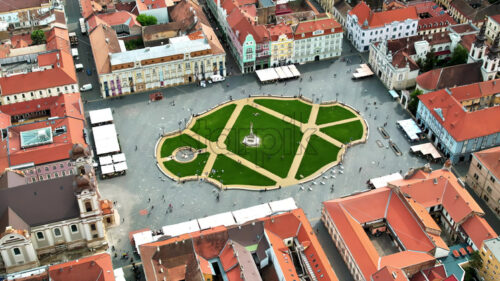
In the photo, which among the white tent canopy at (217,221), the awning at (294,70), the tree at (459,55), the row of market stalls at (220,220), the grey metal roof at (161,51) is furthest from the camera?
the awning at (294,70)

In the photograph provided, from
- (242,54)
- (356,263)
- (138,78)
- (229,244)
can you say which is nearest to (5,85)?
(138,78)

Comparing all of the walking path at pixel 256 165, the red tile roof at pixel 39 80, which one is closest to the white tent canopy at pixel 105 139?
the walking path at pixel 256 165

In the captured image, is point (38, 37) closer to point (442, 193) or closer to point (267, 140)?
point (267, 140)

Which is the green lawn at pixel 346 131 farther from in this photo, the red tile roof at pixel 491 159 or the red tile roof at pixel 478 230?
the red tile roof at pixel 478 230

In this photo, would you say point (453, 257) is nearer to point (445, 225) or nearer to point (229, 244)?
point (445, 225)

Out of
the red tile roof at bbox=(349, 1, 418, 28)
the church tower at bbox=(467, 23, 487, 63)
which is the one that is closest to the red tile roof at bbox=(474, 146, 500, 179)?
the church tower at bbox=(467, 23, 487, 63)

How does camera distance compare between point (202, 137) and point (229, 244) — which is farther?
point (202, 137)

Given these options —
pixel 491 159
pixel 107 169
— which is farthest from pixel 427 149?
pixel 107 169
